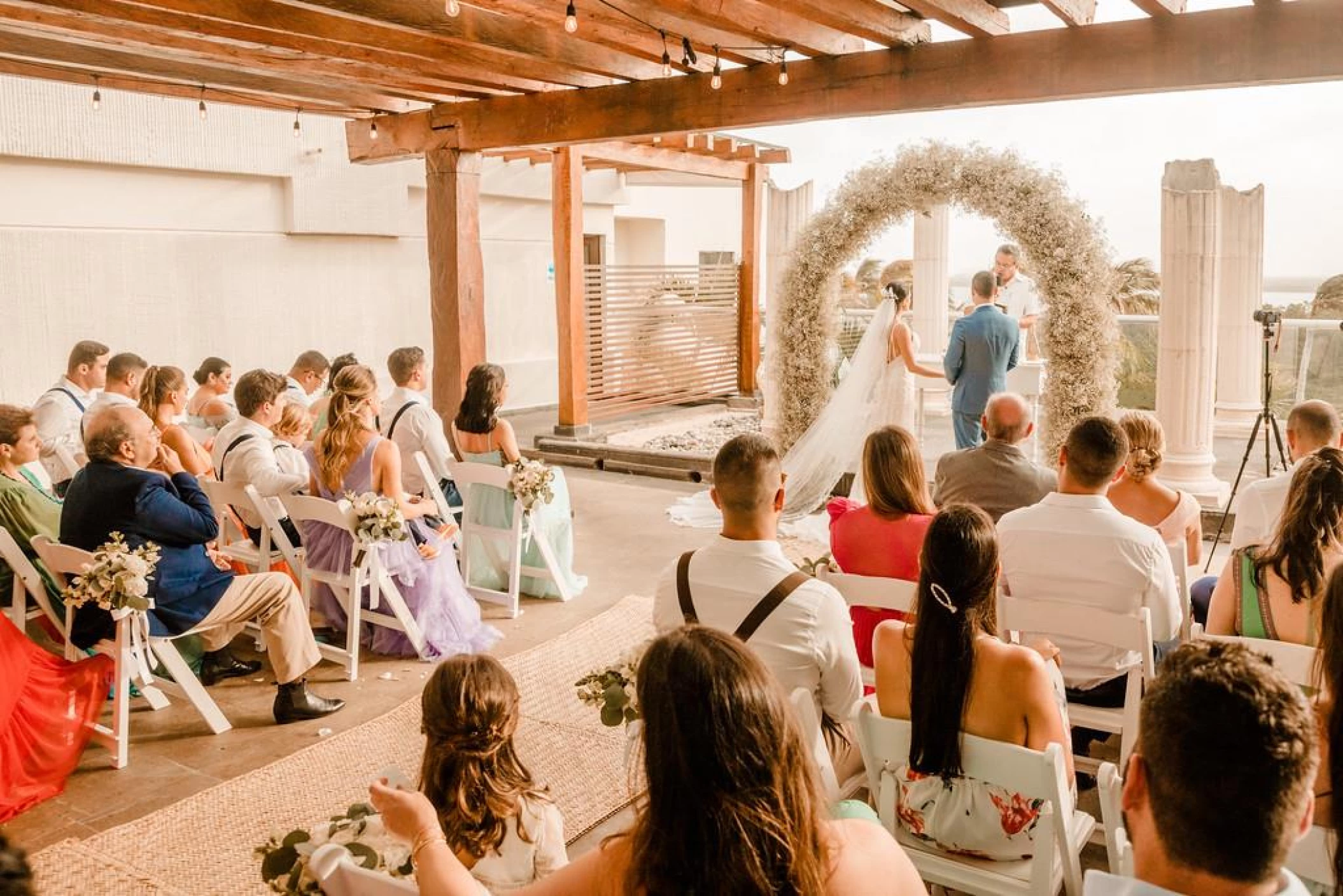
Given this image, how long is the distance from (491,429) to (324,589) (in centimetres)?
128

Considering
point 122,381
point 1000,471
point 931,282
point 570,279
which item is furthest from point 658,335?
point 1000,471

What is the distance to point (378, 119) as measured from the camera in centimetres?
864

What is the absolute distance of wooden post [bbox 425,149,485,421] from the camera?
836 cm

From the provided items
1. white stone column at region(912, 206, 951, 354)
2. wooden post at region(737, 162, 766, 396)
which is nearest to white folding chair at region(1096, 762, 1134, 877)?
white stone column at region(912, 206, 951, 354)

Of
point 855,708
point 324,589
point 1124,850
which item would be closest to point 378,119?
point 324,589

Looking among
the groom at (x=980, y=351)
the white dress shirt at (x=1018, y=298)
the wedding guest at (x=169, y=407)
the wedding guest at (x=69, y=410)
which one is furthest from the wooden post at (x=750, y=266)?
the wedding guest at (x=169, y=407)

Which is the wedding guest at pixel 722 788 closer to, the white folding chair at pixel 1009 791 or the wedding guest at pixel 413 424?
the white folding chair at pixel 1009 791

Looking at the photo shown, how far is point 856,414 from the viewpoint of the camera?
8.20 metres

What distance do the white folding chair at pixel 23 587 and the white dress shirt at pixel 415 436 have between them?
184 centimetres

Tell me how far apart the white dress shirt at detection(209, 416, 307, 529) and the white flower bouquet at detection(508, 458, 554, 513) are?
3.60 ft

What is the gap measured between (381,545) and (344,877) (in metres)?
3.43

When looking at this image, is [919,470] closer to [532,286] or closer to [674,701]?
[674,701]

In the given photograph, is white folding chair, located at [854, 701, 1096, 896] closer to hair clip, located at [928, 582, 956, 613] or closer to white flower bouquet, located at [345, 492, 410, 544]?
hair clip, located at [928, 582, 956, 613]

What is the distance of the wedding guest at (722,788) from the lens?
4.65ft
